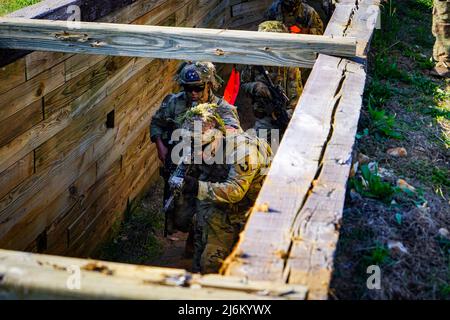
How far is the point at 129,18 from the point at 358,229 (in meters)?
3.89

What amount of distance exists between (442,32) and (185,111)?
301 centimetres

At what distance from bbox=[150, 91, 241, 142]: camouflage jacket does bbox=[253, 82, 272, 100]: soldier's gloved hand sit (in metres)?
1.30

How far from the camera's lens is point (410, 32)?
875 centimetres

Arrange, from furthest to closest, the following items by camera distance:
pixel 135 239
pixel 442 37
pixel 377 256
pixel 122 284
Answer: pixel 442 37, pixel 135 239, pixel 377 256, pixel 122 284

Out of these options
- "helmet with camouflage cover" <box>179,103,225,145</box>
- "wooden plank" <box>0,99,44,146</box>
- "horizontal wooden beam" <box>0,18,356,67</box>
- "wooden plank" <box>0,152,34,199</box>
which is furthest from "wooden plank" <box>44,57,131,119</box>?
"helmet with camouflage cover" <box>179,103,225,145</box>

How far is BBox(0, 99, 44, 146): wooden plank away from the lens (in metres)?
4.52

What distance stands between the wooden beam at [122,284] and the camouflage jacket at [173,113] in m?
3.51

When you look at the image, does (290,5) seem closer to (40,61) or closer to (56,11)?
(56,11)

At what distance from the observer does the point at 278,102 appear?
7.45m

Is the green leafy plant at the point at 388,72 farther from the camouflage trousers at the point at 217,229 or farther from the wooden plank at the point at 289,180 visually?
the wooden plank at the point at 289,180

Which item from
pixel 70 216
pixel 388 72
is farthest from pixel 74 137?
pixel 388 72

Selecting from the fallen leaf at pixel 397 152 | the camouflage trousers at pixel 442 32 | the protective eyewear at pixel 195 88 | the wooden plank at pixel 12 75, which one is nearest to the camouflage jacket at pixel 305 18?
the camouflage trousers at pixel 442 32
